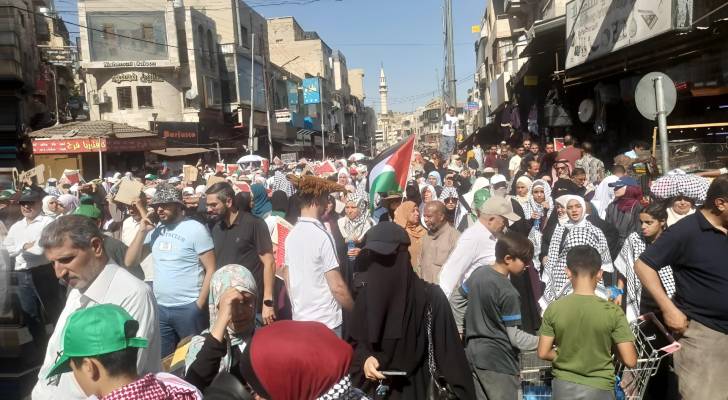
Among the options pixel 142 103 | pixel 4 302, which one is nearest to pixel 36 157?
Result: pixel 142 103

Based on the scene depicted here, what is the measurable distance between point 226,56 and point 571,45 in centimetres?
3492

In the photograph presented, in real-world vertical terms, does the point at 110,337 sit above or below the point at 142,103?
below

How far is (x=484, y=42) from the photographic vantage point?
44188 mm

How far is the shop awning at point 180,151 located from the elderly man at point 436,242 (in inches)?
1200

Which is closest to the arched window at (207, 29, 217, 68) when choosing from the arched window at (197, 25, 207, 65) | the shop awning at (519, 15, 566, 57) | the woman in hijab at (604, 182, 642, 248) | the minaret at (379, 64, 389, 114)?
the arched window at (197, 25, 207, 65)

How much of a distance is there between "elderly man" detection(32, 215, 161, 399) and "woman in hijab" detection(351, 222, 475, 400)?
3.84 ft

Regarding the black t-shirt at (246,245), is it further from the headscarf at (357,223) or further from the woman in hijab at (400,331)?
the headscarf at (357,223)

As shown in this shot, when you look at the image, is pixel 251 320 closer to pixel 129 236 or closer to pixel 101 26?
pixel 129 236

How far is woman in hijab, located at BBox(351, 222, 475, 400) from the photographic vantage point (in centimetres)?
350

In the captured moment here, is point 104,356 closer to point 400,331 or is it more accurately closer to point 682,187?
point 400,331

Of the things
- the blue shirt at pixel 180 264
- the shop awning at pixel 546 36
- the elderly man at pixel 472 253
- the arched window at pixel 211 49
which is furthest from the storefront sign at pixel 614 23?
the arched window at pixel 211 49

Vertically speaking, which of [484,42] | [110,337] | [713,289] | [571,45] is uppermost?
[484,42]

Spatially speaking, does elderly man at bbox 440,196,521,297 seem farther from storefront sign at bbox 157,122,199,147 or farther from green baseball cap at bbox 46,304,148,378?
storefront sign at bbox 157,122,199,147

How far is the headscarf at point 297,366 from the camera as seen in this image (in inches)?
83.7
